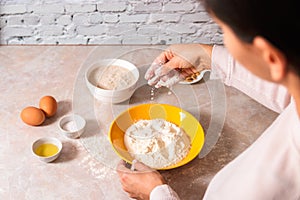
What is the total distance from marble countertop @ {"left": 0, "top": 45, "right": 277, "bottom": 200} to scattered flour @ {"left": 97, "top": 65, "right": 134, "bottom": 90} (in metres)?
0.04

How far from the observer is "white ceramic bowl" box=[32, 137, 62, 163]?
109 centimetres

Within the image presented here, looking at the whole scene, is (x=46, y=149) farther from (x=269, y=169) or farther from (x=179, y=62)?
(x=269, y=169)

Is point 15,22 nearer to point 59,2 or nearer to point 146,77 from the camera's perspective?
point 59,2

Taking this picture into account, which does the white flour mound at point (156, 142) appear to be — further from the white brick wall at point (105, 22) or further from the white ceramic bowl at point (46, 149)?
the white brick wall at point (105, 22)

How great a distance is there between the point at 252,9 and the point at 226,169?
0.46 meters

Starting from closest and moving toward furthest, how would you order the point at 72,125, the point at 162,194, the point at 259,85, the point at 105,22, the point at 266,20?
1. the point at 266,20
2. the point at 162,194
3. the point at 259,85
4. the point at 72,125
5. the point at 105,22

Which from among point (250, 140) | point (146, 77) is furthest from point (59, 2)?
point (250, 140)

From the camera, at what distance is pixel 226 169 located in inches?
34.1

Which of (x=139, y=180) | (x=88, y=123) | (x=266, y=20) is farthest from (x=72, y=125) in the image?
(x=266, y=20)

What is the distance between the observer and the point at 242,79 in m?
1.11

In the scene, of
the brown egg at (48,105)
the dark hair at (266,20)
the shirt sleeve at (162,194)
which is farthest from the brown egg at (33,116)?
the dark hair at (266,20)

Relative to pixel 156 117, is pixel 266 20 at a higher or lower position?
higher

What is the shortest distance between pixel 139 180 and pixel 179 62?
1.13 ft

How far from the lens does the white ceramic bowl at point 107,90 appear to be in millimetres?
1243
